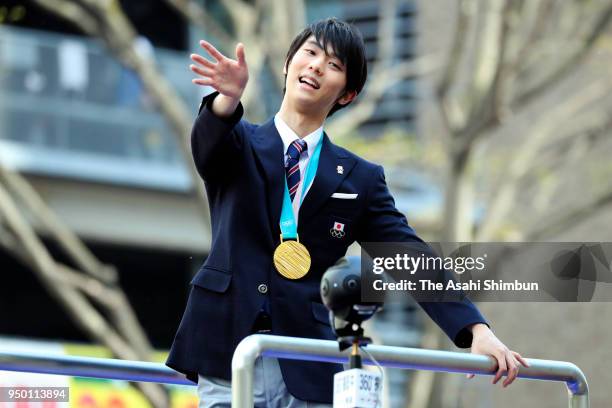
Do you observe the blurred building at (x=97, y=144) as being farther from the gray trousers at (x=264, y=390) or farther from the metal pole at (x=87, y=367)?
the gray trousers at (x=264, y=390)

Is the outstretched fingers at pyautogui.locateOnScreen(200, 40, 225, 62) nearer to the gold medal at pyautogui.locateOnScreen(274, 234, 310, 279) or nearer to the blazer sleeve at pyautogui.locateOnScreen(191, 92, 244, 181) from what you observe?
the blazer sleeve at pyautogui.locateOnScreen(191, 92, 244, 181)

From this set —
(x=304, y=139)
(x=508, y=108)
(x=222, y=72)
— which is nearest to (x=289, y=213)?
(x=304, y=139)

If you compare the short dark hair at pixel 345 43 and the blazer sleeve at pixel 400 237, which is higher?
the short dark hair at pixel 345 43

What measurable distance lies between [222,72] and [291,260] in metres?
0.59

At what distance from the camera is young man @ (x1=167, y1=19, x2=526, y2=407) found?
3859 mm

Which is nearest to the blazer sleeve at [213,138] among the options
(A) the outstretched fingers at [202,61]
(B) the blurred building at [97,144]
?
(A) the outstretched fingers at [202,61]

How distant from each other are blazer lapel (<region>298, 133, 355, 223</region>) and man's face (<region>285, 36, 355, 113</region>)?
0.45 feet

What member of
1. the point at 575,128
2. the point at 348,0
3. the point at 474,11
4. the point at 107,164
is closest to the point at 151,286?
the point at 107,164

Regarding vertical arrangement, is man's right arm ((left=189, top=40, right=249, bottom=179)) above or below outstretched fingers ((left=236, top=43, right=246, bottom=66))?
below

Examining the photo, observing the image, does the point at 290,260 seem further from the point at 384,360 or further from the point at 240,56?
the point at 240,56

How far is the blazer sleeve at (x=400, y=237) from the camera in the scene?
411 centimetres

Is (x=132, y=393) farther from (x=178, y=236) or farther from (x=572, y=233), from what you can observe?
(x=572, y=233)

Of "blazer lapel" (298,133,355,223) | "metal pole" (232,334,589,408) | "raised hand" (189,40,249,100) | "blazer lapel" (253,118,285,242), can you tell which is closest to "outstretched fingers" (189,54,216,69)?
"raised hand" (189,40,249,100)

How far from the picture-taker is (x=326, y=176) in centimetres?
410
